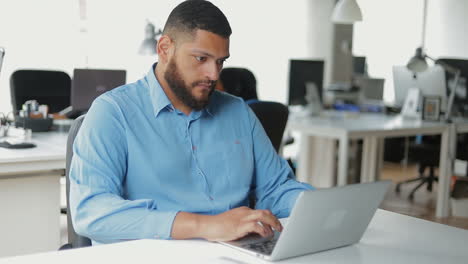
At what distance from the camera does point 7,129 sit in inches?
137

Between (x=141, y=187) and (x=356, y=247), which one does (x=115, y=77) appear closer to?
(x=141, y=187)

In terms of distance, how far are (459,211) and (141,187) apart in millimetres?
4297

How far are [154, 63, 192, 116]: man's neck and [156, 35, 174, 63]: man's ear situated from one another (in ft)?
0.14

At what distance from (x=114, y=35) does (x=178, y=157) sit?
16.4 ft

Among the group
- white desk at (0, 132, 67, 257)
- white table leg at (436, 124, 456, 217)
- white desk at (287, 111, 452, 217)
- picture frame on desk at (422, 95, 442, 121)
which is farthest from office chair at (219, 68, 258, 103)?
white desk at (0, 132, 67, 257)

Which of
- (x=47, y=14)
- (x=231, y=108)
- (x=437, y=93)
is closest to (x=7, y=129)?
(x=231, y=108)

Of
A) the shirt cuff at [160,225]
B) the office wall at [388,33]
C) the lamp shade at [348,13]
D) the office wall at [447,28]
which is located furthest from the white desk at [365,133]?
the shirt cuff at [160,225]

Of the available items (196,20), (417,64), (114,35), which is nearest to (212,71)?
(196,20)

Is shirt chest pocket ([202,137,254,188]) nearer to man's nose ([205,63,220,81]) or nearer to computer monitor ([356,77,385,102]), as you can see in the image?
man's nose ([205,63,220,81])

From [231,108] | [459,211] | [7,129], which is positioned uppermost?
[231,108]

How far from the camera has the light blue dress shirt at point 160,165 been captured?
5.32 feet

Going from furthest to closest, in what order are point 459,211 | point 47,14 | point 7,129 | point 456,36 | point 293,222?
point 456,36 → point 47,14 → point 459,211 → point 7,129 → point 293,222

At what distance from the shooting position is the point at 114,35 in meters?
6.61

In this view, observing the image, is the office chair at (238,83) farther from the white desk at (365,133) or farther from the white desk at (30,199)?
the white desk at (30,199)
